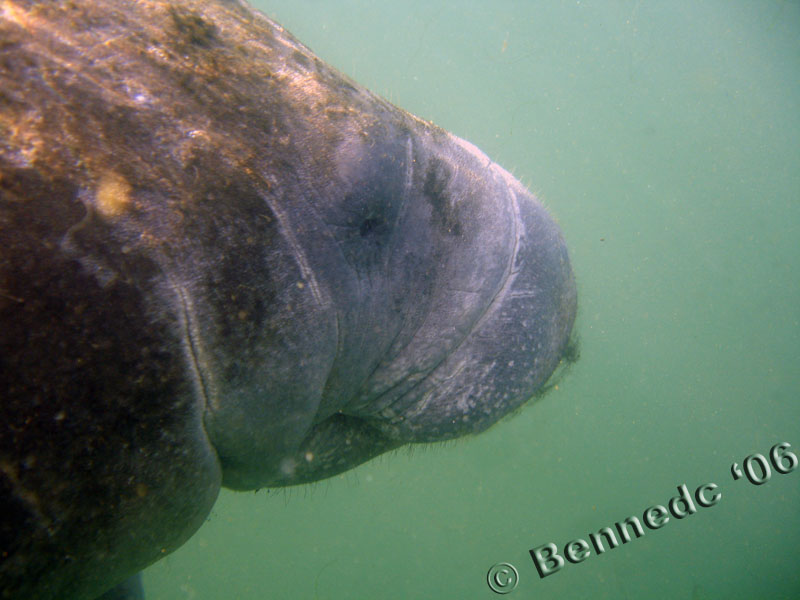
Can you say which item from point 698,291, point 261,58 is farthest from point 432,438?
point 698,291

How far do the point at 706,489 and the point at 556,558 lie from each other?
1.60 m

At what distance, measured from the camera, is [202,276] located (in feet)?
3.52

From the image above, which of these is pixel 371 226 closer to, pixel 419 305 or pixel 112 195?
pixel 419 305

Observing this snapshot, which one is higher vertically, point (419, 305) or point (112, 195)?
point (112, 195)

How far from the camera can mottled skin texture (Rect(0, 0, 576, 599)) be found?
0.85m

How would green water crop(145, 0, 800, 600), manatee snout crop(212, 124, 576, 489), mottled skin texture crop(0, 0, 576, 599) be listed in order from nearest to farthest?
mottled skin texture crop(0, 0, 576, 599) < manatee snout crop(212, 124, 576, 489) < green water crop(145, 0, 800, 600)

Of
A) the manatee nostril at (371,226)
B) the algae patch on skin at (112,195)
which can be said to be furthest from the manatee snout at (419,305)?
the algae patch on skin at (112,195)

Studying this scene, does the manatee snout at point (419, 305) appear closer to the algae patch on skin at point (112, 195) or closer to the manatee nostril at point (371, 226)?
the manatee nostril at point (371, 226)

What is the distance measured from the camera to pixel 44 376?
826mm

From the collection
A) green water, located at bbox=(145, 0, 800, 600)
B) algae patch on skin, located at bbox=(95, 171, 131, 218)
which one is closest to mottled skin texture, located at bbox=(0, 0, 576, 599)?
algae patch on skin, located at bbox=(95, 171, 131, 218)

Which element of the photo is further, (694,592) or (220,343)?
(694,592)

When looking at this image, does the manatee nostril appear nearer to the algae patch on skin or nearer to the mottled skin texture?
the mottled skin texture

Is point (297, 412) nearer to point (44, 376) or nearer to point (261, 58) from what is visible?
point (44, 376)

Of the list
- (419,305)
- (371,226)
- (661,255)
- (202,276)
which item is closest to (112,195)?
(202,276)
